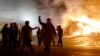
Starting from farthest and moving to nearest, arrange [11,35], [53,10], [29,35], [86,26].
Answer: [53,10]
[86,26]
[11,35]
[29,35]

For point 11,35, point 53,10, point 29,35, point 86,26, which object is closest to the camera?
point 29,35

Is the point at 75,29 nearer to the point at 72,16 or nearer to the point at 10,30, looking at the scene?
the point at 72,16

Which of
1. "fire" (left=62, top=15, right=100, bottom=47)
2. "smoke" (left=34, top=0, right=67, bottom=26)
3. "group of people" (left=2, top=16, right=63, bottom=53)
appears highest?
"smoke" (left=34, top=0, right=67, bottom=26)

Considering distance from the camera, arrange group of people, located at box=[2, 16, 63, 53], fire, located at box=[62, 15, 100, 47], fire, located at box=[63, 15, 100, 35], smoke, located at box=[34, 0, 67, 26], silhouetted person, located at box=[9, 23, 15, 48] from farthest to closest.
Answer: smoke, located at box=[34, 0, 67, 26] → fire, located at box=[63, 15, 100, 35] → fire, located at box=[62, 15, 100, 47] → silhouetted person, located at box=[9, 23, 15, 48] → group of people, located at box=[2, 16, 63, 53]

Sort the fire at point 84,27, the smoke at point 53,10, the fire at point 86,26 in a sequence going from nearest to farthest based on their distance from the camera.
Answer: the fire at point 84,27 < the fire at point 86,26 < the smoke at point 53,10

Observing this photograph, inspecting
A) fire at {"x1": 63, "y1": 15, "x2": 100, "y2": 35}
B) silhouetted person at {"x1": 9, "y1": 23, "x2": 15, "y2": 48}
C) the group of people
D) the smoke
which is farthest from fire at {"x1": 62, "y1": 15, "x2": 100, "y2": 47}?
silhouetted person at {"x1": 9, "y1": 23, "x2": 15, "y2": 48}

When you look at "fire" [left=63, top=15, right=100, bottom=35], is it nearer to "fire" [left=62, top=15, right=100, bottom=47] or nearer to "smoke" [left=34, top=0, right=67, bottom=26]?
"fire" [left=62, top=15, right=100, bottom=47]

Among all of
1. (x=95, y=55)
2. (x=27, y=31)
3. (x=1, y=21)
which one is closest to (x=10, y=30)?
(x=27, y=31)

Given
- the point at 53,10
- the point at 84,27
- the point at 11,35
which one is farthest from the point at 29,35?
the point at 53,10

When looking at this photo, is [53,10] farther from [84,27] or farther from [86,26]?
[86,26]

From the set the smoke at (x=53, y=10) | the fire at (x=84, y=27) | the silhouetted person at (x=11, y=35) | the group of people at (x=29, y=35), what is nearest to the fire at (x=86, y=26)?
the fire at (x=84, y=27)

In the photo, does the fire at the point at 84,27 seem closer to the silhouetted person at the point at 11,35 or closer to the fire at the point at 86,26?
the fire at the point at 86,26

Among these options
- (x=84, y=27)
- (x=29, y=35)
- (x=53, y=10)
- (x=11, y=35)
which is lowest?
(x=29, y=35)

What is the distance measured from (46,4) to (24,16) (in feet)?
8.52
